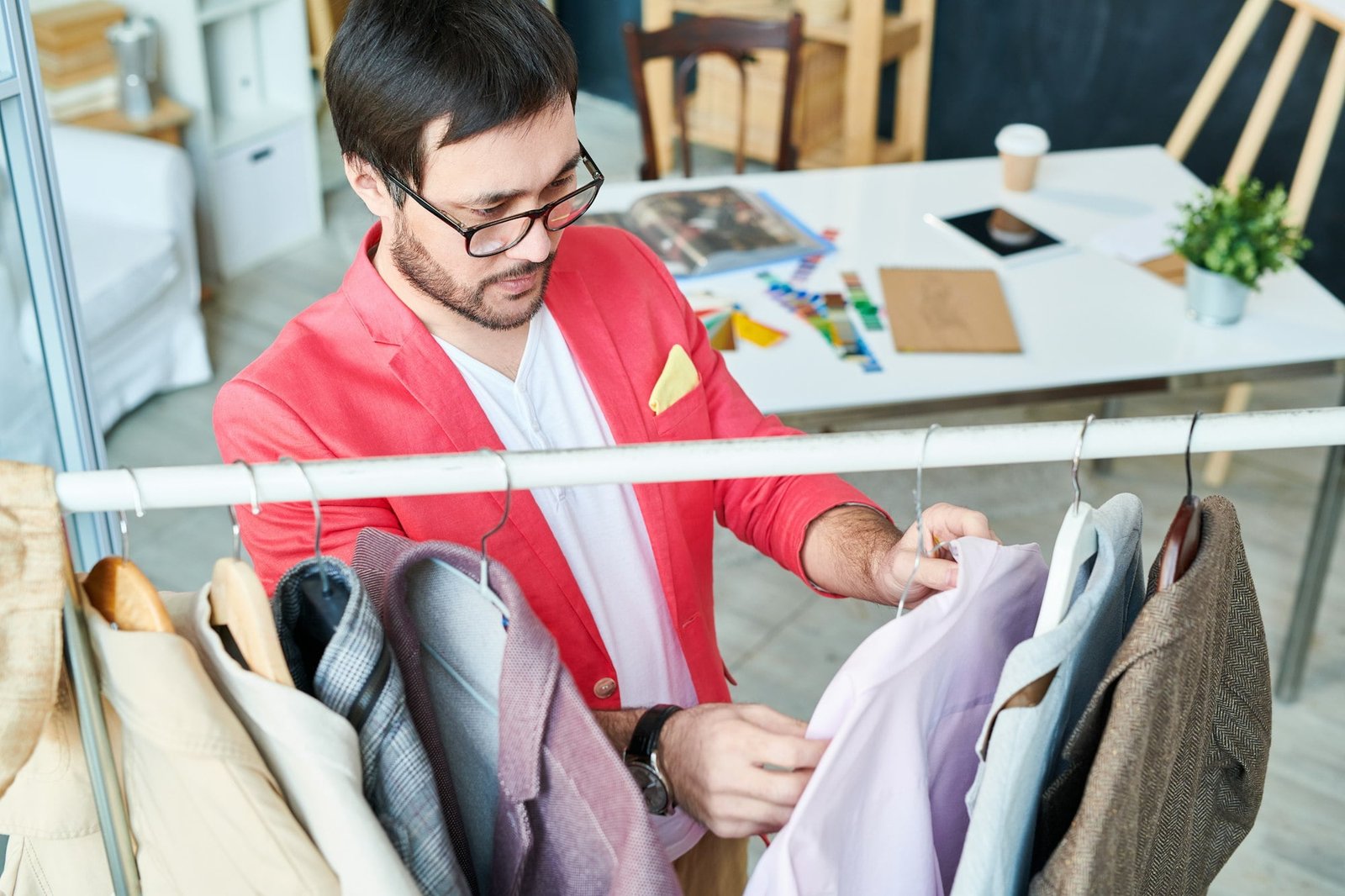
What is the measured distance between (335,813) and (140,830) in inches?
6.1

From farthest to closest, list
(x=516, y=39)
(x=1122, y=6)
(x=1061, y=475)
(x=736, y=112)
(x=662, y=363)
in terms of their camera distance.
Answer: (x=736, y=112) → (x=1122, y=6) → (x=1061, y=475) → (x=662, y=363) → (x=516, y=39)

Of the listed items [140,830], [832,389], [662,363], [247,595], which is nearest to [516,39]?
[662,363]

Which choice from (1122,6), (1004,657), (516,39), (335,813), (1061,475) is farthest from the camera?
(1122,6)

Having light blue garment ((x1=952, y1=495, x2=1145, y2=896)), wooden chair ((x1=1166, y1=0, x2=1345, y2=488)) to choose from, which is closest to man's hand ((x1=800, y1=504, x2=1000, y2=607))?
light blue garment ((x1=952, y1=495, x2=1145, y2=896))

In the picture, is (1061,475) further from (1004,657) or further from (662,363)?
(1004,657)

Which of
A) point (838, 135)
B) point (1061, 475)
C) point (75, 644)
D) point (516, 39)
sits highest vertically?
point (516, 39)

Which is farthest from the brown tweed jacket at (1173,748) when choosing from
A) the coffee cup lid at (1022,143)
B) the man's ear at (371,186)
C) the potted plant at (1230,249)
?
the coffee cup lid at (1022,143)

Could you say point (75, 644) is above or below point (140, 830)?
above

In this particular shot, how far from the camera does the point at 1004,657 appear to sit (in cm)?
97

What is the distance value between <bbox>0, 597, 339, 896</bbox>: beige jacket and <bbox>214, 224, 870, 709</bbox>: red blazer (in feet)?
1.02

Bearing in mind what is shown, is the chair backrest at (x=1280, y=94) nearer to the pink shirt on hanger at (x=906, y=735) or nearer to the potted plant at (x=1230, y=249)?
the potted plant at (x=1230, y=249)

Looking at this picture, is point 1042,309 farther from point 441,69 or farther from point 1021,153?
point 441,69

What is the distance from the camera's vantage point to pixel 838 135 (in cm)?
423

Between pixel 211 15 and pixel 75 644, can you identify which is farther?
pixel 211 15
